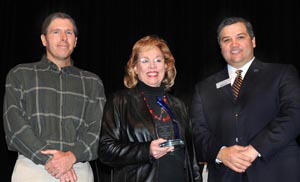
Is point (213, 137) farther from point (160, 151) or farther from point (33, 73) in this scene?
point (33, 73)

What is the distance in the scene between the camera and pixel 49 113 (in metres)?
2.92

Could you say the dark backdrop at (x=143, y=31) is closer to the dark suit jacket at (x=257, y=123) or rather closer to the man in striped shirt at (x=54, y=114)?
the dark suit jacket at (x=257, y=123)

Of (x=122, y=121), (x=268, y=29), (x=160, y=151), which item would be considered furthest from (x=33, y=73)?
(x=268, y=29)

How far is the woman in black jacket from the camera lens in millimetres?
2775

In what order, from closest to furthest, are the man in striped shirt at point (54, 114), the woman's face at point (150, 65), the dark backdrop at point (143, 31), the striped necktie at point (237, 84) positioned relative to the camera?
the man in striped shirt at point (54, 114)
the woman's face at point (150, 65)
the striped necktie at point (237, 84)
the dark backdrop at point (143, 31)

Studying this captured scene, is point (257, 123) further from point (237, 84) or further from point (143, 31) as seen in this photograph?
point (143, 31)

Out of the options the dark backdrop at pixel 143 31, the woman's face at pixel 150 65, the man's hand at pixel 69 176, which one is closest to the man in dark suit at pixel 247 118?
the woman's face at pixel 150 65

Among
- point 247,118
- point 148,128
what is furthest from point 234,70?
point 148,128

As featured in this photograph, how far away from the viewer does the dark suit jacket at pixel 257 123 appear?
284 centimetres

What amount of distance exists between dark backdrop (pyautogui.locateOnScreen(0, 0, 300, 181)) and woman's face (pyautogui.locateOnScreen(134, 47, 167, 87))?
269cm

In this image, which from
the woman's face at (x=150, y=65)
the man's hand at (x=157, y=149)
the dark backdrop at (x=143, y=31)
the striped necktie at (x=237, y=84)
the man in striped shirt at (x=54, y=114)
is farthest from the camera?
the dark backdrop at (x=143, y=31)

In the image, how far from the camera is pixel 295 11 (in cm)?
563

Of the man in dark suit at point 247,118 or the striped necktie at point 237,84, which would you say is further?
the striped necktie at point 237,84

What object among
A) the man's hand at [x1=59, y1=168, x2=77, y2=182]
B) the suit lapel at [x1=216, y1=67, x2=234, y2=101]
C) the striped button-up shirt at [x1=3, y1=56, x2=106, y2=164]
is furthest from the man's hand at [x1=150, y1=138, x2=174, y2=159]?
the suit lapel at [x1=216, y1=67, x2=234, y2=101]
